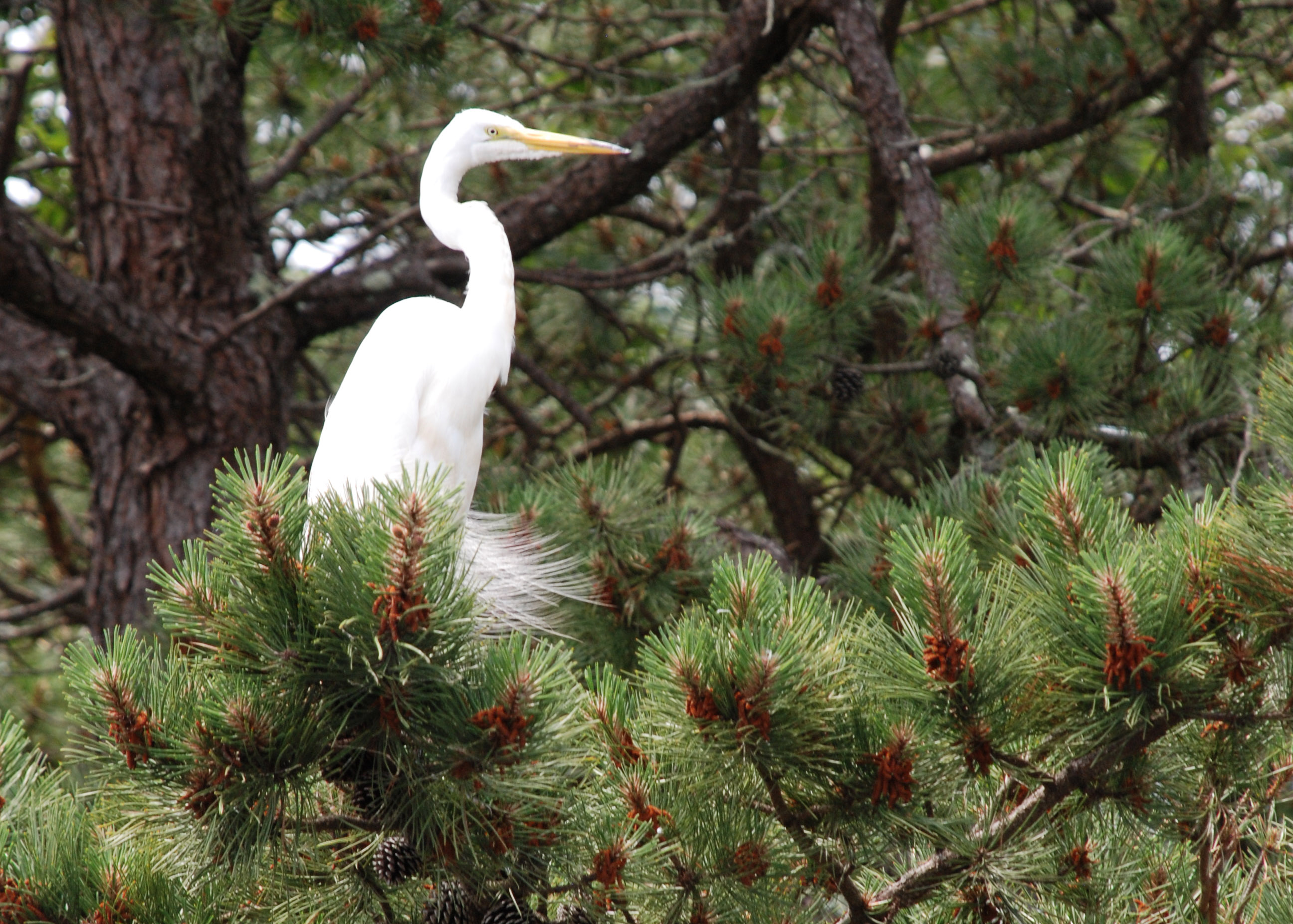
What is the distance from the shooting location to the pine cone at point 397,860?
1.10m

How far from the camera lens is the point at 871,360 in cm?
307

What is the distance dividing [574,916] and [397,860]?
17 centimetres

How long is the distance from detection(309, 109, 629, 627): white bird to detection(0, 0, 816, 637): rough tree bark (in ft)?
1.56

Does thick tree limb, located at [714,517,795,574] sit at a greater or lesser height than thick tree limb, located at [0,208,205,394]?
lesser

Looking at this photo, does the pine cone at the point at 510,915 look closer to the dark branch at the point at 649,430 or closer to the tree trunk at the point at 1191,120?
the dark branch at the point at 649,430

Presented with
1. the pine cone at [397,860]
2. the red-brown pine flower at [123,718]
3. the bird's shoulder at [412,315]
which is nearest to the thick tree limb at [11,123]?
the bird's shoulder at [412,315]

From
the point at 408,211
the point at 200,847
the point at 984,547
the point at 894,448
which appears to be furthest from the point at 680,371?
the point at 200,847

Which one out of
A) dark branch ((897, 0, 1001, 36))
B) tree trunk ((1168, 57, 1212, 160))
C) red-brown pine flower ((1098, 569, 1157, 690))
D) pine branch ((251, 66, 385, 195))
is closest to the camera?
red-brown pine flower ((1098, 569, 1157, 690))

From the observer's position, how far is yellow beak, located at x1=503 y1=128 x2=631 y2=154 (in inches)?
77.1

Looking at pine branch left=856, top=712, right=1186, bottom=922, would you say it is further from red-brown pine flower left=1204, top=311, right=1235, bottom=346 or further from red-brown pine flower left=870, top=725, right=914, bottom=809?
red-brown pine flower left=1204, top=311, right=1235, bottom=346

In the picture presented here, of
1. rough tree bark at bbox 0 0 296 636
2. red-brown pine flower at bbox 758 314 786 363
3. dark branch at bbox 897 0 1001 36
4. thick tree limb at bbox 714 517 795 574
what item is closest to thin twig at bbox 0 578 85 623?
rough tree bark at bbox 0 0 296 636

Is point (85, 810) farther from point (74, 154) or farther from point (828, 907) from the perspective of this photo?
point (74, 154)

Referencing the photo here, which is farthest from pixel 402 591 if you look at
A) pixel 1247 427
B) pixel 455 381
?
pixel 1247 427

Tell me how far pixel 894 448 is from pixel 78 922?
176cm
